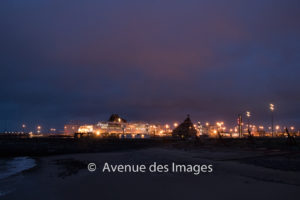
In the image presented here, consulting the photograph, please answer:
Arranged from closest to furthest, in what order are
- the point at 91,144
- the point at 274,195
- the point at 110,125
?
the point at 274,195 → the point at 91,144 → the point at 110,125

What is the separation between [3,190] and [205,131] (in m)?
171

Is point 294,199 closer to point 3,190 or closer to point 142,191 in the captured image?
point 142,191

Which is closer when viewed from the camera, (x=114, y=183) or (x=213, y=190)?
(x=213, y=190)

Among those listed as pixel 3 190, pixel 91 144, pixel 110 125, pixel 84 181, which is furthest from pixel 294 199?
pixel 110 125

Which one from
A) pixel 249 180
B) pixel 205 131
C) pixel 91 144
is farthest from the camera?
pixel 205 131

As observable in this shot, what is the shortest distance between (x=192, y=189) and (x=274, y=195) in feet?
12.8

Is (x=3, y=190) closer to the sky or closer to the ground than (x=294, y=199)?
closer to the ground

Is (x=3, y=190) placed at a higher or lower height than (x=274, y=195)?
lower

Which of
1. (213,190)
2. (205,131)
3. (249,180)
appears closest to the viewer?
(213,190)

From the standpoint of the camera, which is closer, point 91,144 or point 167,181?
point 167,181

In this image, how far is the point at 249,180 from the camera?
42.7 ft

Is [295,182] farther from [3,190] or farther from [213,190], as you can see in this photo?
[3,190]

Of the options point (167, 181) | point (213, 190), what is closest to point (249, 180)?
point (213, 190)

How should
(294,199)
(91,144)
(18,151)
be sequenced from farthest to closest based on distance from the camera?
(91,144), (18,151), (294,199)
